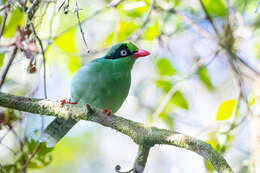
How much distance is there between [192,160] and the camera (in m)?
6.08

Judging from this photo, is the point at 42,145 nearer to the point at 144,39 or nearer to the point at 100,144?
the point at 144,39

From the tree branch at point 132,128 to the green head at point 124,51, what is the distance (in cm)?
175

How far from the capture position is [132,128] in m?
2.84

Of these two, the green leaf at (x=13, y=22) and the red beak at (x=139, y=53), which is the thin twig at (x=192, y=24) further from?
the green leaf at (x=13, y=22)

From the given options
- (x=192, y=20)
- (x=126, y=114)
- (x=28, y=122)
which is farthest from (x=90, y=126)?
(x=28, y=122)

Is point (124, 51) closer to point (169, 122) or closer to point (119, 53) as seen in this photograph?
point (119, 53)

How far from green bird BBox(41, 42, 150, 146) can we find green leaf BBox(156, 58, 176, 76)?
33 centimetres

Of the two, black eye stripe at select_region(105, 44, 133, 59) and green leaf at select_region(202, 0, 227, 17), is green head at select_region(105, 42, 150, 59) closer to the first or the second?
black eye stripe at select_region(105, 44, 133, 59)

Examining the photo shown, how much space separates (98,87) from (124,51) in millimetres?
671

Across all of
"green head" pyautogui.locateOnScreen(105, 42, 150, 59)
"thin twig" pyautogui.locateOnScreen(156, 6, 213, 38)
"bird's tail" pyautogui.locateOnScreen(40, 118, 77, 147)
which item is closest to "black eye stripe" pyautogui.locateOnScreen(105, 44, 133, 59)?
"green head" pyautogui.locateOnScreen(105, 42, 150, 59)

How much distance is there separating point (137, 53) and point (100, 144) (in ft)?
16.7

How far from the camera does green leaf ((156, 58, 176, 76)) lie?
481 centimetres

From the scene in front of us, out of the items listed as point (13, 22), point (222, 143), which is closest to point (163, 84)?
point (222, 143)

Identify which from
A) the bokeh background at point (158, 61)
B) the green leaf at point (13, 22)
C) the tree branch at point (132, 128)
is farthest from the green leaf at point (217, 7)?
the tree branch at point (132, 128)
